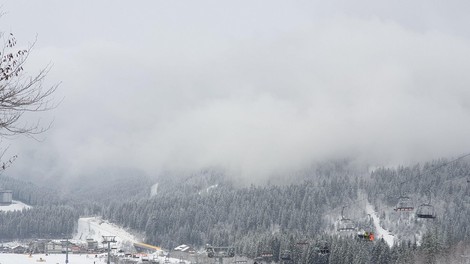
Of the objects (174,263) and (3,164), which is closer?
(3,164)

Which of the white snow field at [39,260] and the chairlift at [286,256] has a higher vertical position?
the chairlift at [286,256]

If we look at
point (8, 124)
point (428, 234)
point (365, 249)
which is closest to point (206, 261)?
point (365, 249)

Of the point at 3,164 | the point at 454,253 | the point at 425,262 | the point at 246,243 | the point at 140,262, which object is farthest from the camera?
the point at 246,243

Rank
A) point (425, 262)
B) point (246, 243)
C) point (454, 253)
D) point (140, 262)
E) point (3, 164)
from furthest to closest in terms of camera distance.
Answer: point (246, 243)
point (140, 262)
point (454, 253)
point (425, 262)
point (3, 164)

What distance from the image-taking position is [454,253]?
12425 centimetres

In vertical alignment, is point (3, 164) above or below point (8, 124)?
below

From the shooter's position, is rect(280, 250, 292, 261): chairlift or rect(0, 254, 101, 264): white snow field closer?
Answer: rect(280, 250, 292, 261): chairlift

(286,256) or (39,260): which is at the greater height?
(286,256)

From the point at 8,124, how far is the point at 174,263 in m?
147

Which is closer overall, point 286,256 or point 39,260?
point 286,256

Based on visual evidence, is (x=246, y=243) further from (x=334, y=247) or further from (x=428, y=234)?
(x=428, y=234)

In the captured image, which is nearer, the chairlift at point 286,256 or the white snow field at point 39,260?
the chairlift at point 286,256

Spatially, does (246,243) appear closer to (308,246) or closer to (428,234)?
(308,246)

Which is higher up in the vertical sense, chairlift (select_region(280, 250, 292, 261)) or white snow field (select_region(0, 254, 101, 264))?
chairlift (select_region(280, 250, 292, 261))
